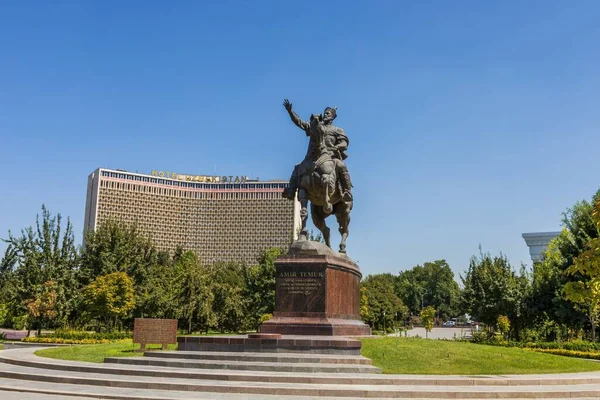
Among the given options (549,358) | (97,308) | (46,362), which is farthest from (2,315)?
(549,358)

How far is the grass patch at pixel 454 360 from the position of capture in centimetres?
1267

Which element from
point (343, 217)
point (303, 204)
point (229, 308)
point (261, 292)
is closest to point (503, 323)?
point (261, 292)

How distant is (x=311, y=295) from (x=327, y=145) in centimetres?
470

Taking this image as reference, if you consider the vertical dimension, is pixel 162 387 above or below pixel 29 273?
below

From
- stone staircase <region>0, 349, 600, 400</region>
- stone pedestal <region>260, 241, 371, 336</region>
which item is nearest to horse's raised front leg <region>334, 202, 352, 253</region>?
stone pedestal <region>260, 241, 371, 336</region>

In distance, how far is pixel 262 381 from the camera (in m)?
11.1

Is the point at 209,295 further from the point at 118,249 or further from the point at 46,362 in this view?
the point at 46,362

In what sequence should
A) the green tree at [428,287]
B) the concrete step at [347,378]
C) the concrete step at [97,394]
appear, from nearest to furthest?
1. the concrete step at [97,394]
2. the concrete step at [347,378]
3. the green tree at [428,287]

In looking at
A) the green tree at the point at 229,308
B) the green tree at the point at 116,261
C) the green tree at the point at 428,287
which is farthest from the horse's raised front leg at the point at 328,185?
the green tree at the point at 428,287

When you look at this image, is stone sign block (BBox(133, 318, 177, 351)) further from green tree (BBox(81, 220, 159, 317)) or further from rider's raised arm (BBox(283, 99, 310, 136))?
green tree (BBox(81, 220, 159, 317))

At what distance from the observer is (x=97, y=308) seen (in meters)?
30.9

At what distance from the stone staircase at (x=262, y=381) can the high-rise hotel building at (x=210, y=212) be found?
113m

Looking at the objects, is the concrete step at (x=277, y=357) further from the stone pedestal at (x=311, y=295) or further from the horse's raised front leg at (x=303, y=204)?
the horse's raised front leg at (x=303, y=204)

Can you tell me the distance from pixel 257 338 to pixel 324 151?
6.26 metres
